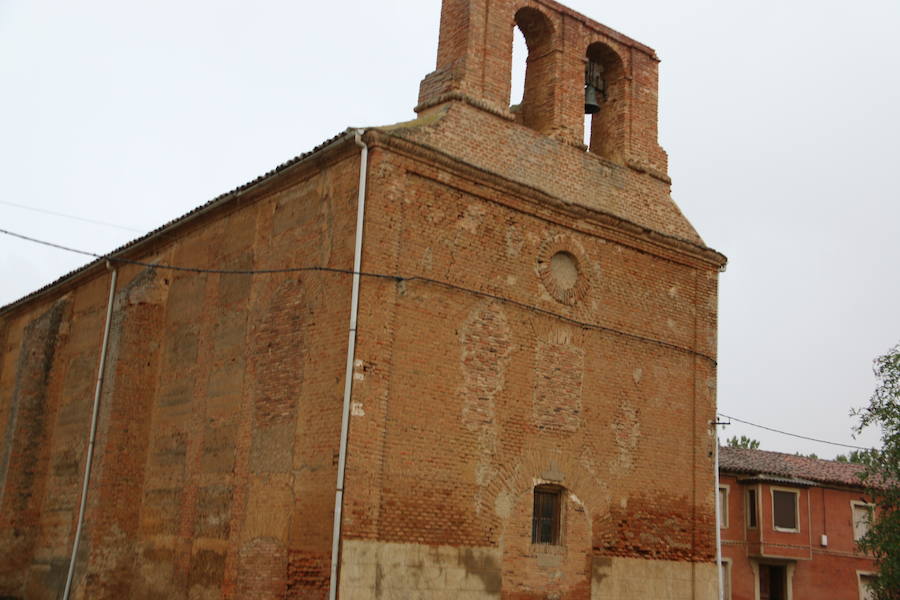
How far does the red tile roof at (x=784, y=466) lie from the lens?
26.9 m

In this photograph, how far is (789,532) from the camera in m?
26.8

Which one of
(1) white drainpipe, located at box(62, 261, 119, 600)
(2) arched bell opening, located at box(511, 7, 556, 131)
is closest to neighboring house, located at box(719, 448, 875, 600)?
(2) arched bell opening, located at box(511, 7, 556, 131)

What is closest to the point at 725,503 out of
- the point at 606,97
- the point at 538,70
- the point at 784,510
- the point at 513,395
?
the point at 784,510

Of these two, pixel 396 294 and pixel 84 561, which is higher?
pixel 396 294

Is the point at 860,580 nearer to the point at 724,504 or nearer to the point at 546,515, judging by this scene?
the point at 724,504

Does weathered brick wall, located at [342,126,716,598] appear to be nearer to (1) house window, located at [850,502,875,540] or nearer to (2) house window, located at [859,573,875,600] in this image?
(1) house window, located at [850,502,875,540]

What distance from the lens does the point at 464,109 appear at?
537 inches

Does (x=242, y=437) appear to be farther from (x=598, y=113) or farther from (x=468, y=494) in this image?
(x=598, y=113)

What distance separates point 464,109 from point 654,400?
5206mm

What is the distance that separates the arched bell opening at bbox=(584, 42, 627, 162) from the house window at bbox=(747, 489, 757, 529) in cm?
1455

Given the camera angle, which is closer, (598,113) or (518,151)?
(518,151)

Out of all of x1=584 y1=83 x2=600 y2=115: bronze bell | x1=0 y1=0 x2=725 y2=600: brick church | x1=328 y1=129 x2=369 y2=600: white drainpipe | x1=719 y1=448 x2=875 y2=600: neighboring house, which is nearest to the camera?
x1=328 y1=129 x2=369 y2=600: white drainpipe

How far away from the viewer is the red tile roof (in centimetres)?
2694

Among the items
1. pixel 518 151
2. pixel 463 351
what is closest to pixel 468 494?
pixel 463 351
